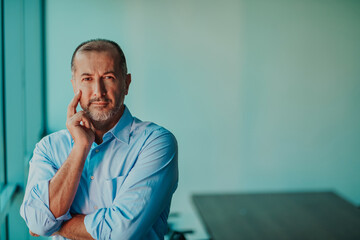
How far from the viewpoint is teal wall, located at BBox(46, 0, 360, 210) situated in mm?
3516

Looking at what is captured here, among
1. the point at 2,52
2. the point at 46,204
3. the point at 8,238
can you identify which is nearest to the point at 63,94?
the point at 2,52

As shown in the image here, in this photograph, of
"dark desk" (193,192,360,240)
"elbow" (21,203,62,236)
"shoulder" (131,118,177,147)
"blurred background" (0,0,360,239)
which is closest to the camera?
"elbow" (21,203,62,236)

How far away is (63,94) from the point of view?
1439 mm

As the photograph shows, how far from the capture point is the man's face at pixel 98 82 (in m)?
1.09

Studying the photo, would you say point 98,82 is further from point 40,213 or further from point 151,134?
point 40,213

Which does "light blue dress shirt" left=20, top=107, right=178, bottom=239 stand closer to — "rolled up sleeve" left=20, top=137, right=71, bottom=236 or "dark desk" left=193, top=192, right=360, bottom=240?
"rolled up sleeve" left=20, top=137, right=71, bottom=236

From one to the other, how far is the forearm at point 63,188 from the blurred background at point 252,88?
2.22 m

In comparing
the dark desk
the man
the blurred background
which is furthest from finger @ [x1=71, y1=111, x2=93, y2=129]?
the blurred background

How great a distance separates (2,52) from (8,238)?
2.60 feet

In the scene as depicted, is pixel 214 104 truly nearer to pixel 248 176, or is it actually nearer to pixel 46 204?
pixel 248 176

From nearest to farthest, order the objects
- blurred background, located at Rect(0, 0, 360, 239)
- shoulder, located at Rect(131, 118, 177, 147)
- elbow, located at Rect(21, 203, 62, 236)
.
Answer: elbow, located at Rect(21, 203, 62, 236) → shoulder, located at Rect(131, 118, 177, 147) → blurred background, located at Rect(0, 0, 360, 239)

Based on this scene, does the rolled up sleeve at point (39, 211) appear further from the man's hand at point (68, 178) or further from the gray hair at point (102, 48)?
the gray hair at point (102, 48)

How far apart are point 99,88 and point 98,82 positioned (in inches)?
0.8

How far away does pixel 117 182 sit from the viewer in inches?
45.0
